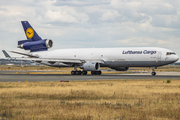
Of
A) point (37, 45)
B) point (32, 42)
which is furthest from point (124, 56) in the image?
point (32, 42)

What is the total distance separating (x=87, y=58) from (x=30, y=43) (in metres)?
13.4

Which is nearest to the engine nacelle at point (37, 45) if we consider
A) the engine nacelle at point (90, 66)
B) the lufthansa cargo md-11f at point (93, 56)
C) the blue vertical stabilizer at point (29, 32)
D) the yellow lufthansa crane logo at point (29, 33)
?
the lufthansa cargo md-11f at point (93, 56)

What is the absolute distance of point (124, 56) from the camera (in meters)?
49.2

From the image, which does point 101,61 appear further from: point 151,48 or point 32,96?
point 32,96

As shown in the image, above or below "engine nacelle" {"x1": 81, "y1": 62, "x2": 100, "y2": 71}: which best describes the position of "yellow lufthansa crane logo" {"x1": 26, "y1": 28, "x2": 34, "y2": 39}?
above

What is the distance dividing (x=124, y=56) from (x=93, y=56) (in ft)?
22.5

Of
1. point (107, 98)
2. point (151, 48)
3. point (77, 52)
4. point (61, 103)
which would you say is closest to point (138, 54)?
point (151, 48)

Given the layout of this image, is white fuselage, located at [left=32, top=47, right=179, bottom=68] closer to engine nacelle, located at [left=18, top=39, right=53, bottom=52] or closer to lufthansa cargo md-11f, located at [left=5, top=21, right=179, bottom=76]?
lufthansa cargo md-11f, located at [left=5, top=21, right=179, bottom=76]

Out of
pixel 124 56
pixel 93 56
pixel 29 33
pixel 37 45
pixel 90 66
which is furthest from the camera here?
pixel 29 33

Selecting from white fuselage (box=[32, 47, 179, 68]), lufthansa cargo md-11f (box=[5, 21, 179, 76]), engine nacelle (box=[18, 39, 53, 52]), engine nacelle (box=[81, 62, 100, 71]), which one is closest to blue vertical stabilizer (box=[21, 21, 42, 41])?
lufthansa cargo md-11f (box=[5, 21, 179, 76])

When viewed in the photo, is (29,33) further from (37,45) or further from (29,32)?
(37,45)

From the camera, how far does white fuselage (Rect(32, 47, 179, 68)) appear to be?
47000mm

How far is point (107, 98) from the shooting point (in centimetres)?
1814

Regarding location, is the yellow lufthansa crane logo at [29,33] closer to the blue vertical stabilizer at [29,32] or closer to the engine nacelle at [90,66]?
the blue vertical stabilizer at [29,32]
